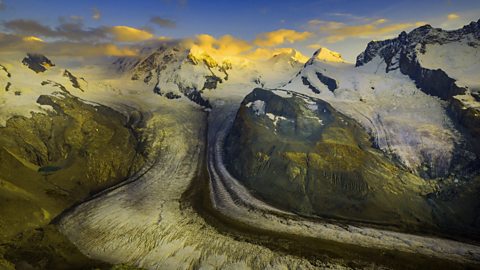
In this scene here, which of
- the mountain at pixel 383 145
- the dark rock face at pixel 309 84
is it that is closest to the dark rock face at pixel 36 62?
the mountain at pixel 383 145

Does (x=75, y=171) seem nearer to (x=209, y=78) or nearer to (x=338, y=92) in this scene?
(x=338, y=92)

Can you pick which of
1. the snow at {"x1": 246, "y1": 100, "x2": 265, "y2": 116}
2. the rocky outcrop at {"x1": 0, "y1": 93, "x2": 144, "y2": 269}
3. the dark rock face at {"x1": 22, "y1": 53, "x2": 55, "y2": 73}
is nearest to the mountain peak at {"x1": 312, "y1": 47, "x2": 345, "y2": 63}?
the snow at {"x1": 246, "y1": 100, "x2": 265, "y2": 116}

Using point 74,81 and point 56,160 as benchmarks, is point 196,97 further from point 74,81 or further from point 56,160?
point 56,160

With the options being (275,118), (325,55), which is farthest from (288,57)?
(275,118)

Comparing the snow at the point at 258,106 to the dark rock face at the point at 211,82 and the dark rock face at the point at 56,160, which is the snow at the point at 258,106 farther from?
the dark rock face at the point at 211,82

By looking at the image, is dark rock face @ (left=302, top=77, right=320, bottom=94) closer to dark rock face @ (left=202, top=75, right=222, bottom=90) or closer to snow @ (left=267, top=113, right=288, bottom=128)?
snow @ (left=267, top=113, right=288, bottom=128)

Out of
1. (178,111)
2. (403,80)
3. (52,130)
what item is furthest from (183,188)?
(403,80)
